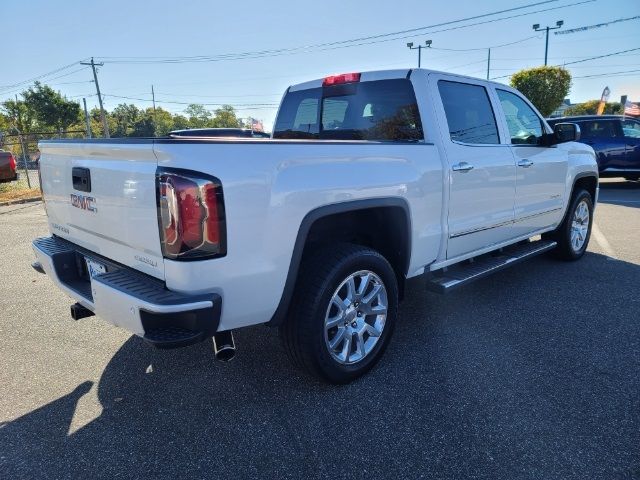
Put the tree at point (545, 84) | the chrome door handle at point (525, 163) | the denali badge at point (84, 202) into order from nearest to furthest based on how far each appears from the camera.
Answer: the denali badge at point (84, 202) → the chrome door handle at point (525, 163) → the tree at point (545, 84)

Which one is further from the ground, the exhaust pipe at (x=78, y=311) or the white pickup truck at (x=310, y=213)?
the white pickup truck at (x=310, y=213)

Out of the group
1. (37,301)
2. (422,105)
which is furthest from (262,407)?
(37,301)

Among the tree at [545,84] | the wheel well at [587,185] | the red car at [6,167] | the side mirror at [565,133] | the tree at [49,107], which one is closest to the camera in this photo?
the side mirror at [565,133]

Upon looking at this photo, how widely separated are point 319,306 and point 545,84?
3127 centimetres

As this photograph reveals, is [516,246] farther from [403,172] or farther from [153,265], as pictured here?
[153,265]

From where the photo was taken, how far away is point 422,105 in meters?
3.32

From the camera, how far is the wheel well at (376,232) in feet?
9.37

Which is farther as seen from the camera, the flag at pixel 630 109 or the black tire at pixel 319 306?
the flag at pixel 630 109

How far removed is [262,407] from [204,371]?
59cm

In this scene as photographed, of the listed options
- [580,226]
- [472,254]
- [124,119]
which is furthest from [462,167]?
[124,119]

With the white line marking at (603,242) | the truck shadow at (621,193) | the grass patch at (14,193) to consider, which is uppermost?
the grass patch at (14,193)

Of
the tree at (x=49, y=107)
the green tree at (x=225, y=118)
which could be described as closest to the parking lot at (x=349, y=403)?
the tree at (x=49, y=107)

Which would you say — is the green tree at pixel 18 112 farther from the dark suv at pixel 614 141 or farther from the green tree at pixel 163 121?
the dark suv at pixel 614 141

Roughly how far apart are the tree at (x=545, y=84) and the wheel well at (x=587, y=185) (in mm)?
25792
